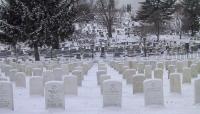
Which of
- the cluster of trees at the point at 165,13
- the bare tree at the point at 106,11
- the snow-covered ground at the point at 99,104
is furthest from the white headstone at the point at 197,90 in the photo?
the bare tree at the point at 106,11

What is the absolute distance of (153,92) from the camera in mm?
12719

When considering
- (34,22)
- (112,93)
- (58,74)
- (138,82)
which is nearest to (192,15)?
(34,22)

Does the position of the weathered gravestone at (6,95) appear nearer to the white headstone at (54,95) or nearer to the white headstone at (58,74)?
the white headstone at (54,95)

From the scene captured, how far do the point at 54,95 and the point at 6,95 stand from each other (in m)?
1.36

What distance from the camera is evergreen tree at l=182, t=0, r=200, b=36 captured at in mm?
63062

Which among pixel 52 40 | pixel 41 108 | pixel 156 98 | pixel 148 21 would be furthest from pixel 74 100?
pixel 148 21

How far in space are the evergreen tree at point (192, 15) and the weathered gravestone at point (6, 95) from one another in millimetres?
52434

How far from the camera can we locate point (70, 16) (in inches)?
1533

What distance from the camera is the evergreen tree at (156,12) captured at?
194ft

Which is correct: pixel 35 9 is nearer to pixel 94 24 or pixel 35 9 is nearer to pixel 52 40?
pixel 52 40

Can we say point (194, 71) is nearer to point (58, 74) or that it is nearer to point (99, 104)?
point (58, 74)

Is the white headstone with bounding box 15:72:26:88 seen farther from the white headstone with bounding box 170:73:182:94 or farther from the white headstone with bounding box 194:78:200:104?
the white headstone with bounding box 194:78:200:104

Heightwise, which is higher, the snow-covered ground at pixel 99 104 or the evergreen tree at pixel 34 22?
the evergreen tree at pixel 34 22

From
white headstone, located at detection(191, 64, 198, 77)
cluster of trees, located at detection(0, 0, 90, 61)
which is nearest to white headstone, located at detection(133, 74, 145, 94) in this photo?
white headstone, located at detection(191, 64, 198, 77)
